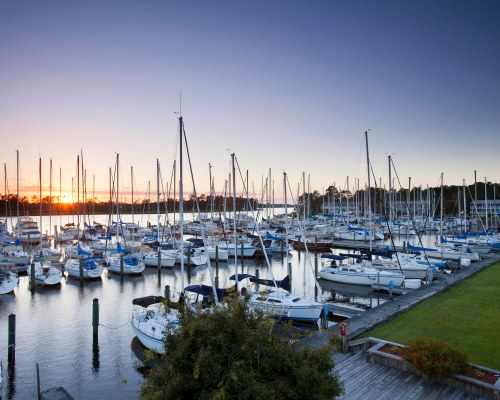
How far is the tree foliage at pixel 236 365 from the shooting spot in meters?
7.41

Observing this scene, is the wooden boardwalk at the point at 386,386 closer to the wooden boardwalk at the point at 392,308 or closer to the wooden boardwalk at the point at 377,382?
the wooden boardwalk at the point at 377,382

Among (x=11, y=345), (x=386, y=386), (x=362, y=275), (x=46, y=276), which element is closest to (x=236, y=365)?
(x=386, y=386)

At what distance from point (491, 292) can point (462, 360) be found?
52.3ft

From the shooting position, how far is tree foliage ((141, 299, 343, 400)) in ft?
24.3

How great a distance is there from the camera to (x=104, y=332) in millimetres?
25125

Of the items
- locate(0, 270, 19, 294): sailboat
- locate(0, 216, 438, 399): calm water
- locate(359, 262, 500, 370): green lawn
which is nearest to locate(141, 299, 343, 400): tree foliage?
locate(0, 216, 438, 399): calm water

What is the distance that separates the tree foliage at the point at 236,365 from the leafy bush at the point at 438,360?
5519mm

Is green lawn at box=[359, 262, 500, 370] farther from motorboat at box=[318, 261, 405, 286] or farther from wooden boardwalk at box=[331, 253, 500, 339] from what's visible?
motorboat at box=[318, 261, 405, 286]

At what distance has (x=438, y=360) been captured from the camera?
39.2ft

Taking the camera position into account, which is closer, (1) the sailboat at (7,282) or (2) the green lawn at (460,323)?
(2) the green lawn at (460,323)

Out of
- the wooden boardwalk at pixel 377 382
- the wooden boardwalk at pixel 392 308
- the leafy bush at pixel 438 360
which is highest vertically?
the leafy bush at pixel 438 360

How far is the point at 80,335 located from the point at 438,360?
22210mm

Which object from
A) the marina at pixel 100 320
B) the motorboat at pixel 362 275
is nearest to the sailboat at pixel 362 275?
the motorboat at pixel 362 275

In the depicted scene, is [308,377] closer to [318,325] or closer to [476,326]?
[476,326]
